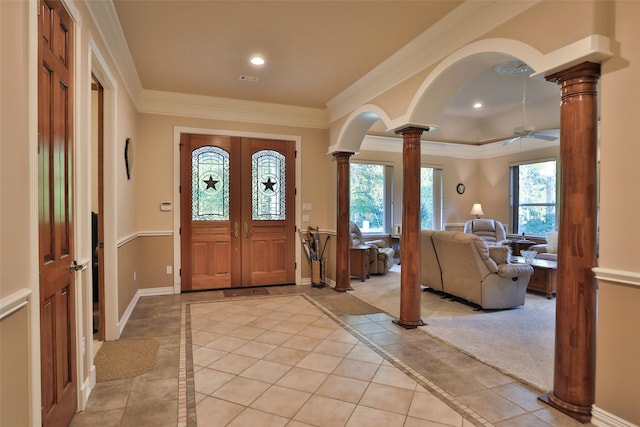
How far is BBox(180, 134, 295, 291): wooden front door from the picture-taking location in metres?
5.27

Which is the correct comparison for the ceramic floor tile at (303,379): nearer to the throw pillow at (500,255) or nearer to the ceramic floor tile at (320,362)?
the ceramic floor tile at (320,362)

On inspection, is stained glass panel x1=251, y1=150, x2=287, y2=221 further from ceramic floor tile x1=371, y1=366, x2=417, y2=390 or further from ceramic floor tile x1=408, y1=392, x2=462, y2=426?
ceramic floor tile x1=408, y1=392, x2=462, y2=426

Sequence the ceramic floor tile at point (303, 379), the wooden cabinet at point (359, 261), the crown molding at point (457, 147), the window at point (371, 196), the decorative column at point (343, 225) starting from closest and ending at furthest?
the ceramic floor tile at point (303, 379) → the decorative column at point (343, 225) → the wooden cabinet at point (359, 261) → the crown molding at point (457, 147) → the window at point (371, 196)

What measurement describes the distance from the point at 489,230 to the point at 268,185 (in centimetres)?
533

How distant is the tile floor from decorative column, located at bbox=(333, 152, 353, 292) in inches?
56.2

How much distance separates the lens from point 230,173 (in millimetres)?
5430

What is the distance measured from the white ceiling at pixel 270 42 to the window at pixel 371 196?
281cm

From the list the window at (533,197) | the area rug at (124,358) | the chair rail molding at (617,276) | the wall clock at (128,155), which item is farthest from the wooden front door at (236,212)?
the window at (533,197)

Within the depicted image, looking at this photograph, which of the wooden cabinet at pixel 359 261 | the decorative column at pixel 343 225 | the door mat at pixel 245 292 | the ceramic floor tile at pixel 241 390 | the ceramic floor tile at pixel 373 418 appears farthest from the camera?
the wooden cabinet at pixel 359 261

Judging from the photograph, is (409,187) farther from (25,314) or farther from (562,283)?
(25,314)

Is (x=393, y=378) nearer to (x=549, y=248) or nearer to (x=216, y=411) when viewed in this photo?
(x=216, y=411)

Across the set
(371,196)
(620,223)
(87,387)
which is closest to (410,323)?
(620,223)

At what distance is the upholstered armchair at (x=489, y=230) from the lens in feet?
25.8

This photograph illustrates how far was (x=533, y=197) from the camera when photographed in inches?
306
